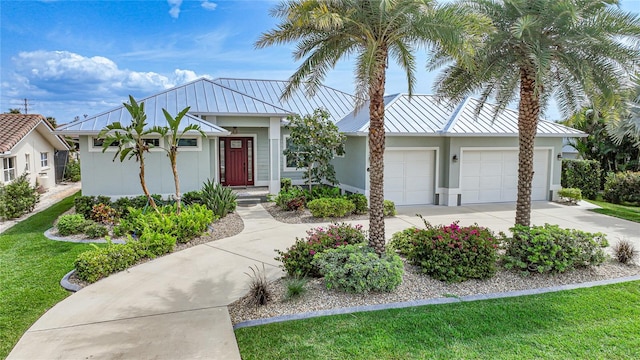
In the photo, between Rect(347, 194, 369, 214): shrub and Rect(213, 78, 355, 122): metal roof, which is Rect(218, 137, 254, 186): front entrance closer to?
Rect(213, 78, 355, 122): metal roof

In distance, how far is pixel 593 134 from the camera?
22188mm

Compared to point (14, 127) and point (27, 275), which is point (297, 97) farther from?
point (27, 275)

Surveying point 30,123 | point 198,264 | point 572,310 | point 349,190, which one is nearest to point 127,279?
point 198,264

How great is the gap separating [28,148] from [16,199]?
7.04m

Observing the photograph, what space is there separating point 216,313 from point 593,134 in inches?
947

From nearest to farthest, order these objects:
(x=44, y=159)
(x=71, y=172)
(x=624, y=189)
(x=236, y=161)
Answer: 1. (x=624, y=189)
2. (x=236, y=161)
3. (x=44, y=159)
4. (x=71, y=172)

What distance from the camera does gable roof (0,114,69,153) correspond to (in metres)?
16.7

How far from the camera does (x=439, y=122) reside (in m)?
16.1

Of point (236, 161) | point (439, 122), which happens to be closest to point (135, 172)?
point (236, 161)

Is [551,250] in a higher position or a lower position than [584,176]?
lower

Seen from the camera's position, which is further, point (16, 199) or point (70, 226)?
point (16, 199)

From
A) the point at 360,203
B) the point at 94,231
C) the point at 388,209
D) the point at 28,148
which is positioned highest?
the point at 28,148

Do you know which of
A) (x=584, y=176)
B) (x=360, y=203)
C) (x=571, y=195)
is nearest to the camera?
(x=360, y=203)

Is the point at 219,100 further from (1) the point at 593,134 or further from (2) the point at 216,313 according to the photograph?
(1) the point at 593,134
